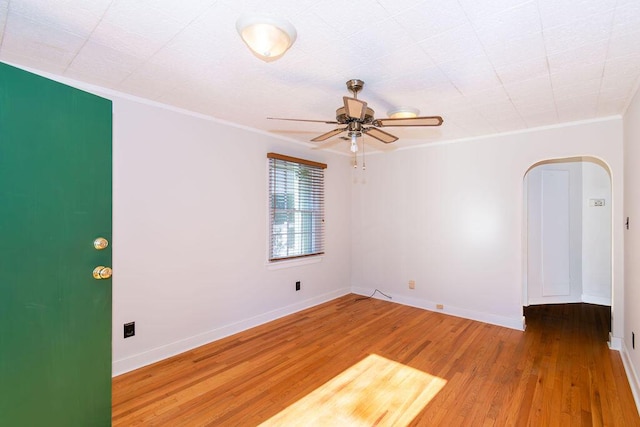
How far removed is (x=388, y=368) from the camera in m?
2.70

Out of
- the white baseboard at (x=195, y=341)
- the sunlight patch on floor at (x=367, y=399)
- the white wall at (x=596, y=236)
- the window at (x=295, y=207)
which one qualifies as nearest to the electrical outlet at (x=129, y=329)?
the white baseboard at (x=195, y=341)

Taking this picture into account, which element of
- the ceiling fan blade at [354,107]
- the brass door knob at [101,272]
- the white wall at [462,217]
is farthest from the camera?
the white wall at [462,217]

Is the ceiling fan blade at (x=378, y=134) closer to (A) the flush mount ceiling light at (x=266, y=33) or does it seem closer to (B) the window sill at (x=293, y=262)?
(A) the flush mount ceiling light at (x=266, y=33)

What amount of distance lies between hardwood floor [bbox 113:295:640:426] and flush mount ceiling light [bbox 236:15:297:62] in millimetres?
2270

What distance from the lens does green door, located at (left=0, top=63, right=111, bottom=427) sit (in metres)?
1.42

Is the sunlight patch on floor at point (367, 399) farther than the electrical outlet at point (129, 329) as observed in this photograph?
No

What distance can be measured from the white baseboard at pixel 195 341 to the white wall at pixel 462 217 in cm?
150

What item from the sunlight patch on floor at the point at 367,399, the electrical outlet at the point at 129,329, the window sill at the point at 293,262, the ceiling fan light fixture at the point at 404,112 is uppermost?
the ceiling fan light fixture at the point at 404,112

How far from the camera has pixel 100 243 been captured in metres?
1.70

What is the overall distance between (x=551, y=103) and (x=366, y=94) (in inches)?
66.7

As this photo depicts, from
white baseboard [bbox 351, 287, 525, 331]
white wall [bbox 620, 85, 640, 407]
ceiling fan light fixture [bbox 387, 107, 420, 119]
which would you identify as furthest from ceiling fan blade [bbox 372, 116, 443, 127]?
white baseboard [bbox 351, 287, 525, 331]

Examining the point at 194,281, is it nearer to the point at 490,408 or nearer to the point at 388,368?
the point at 388,368

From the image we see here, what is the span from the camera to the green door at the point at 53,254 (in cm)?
142

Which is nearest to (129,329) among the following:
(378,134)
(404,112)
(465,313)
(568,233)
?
(378,134)
